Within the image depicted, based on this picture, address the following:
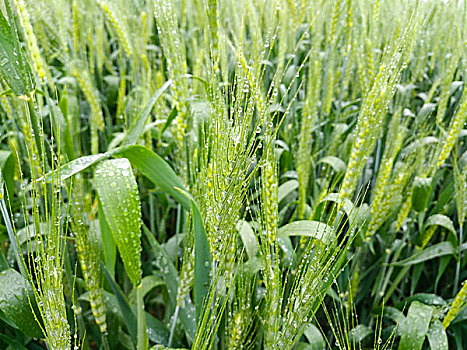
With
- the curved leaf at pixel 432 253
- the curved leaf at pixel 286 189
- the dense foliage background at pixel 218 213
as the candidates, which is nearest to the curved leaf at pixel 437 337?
the dense foliage background at pixel 218 213

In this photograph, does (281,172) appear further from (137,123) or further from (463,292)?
(463,292)

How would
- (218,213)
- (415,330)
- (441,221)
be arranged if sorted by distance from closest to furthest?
(218,213) → (415,330) → (441,221)

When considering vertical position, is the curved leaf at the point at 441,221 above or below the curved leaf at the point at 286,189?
below

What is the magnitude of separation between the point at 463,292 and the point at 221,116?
0.54 meters

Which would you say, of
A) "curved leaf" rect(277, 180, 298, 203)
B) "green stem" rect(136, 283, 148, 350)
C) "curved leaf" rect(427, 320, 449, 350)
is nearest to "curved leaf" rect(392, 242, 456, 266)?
"curved leaf" rect(427, 320, 449, 350)

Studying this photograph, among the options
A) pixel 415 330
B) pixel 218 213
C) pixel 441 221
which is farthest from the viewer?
pixel 441 221

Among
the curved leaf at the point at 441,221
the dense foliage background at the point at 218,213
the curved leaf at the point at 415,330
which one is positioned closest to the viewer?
the dense foliage background at the point at 218,213

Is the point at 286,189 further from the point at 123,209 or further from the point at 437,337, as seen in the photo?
the point at 123,209

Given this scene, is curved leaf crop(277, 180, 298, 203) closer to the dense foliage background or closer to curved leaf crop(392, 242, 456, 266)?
the dense foliage background

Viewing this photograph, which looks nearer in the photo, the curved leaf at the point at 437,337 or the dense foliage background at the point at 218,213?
the dense foliage background at the point at 218,213

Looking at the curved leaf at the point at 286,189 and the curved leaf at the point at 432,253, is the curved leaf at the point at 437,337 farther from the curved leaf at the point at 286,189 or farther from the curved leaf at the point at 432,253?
the curved leaf at the point at 286,189

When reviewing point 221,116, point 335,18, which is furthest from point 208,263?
point 335,18

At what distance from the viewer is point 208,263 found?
69 cm

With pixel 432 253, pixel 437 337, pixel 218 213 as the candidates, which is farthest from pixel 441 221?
pixel 218 213
